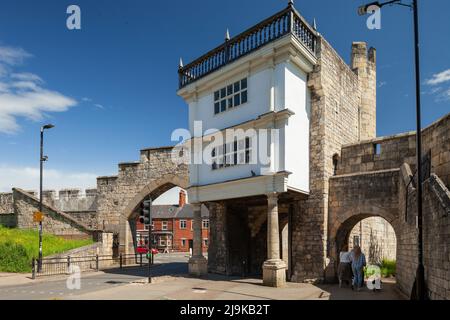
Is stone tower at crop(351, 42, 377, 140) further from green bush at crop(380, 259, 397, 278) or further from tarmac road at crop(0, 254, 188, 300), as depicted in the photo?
tarmac road at crop(0, 254, 188, 300)

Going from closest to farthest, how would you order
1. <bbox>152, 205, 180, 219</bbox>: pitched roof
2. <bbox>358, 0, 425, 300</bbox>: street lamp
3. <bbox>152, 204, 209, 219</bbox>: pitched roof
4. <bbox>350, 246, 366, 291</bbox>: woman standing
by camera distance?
<bbox>358, 0, 425, 300</bbox>: street lamp, <bbox>350, 246, 366, 291</bbox>: woman standing, <bbox>152, 204, 209, 219</bbox>: pitched roof, <bbox>152, 205, 180, 219</bbox>: pitched roof

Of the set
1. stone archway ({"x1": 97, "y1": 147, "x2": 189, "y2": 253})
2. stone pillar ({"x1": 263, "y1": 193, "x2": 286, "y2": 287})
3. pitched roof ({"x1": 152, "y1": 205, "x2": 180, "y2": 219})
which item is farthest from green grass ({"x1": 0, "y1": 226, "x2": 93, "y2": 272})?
pitched roof ({"x1": 152, "y1": 205, "x2": 180, "y2": 219})

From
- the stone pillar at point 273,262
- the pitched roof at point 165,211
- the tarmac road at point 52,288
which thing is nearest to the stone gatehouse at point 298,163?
the stone pillar at point 273,262

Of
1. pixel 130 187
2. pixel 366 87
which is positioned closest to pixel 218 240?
pixel 130 187

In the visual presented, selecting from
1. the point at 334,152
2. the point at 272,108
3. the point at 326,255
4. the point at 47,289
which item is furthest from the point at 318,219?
the point at 47,289

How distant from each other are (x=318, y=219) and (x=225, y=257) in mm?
5820

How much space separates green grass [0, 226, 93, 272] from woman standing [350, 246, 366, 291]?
17.2 meters

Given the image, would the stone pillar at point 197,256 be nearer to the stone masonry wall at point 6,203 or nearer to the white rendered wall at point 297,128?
the white rendered wall at point 297,128

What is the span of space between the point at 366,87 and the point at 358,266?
12.5 m

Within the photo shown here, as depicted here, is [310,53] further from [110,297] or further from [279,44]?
[110,297]

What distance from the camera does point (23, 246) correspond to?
22.2 metres

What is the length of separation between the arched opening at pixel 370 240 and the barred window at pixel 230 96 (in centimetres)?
682

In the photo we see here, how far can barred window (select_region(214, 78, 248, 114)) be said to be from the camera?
16.9 metres

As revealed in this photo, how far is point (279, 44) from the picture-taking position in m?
15.1
